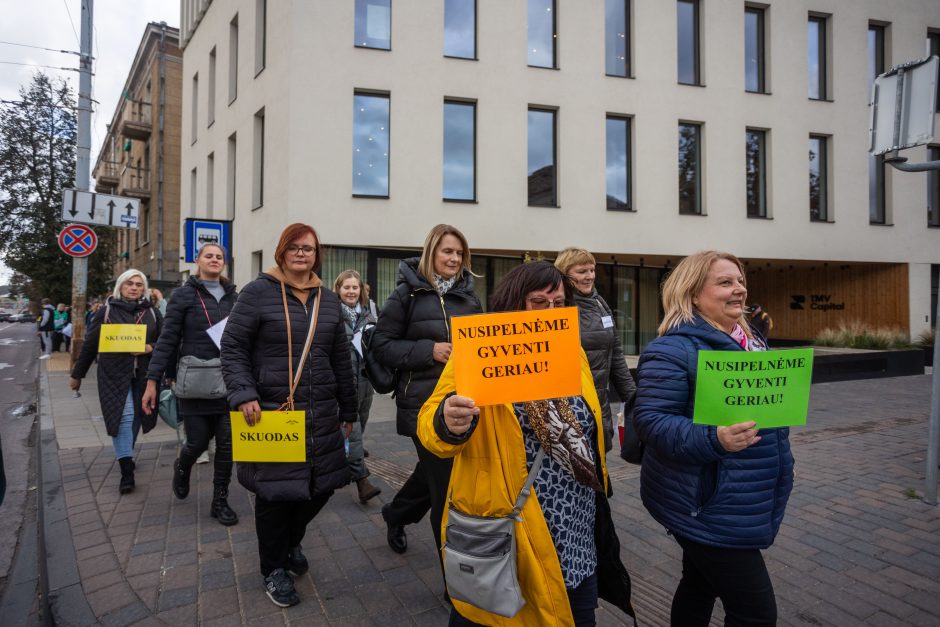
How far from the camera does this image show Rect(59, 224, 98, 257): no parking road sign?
35.1 feet

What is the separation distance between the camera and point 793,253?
16.2m

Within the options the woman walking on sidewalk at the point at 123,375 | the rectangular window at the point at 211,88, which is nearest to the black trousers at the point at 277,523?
the woman walking on sidewalk at the point at 123,375

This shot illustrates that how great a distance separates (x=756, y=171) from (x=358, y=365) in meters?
14.8

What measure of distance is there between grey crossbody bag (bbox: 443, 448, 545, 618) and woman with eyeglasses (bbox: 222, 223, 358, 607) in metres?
1.38

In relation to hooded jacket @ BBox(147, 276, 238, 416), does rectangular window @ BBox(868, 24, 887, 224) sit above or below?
above

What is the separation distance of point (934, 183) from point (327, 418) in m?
21.7

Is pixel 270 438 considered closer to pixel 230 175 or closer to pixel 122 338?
pixel 122 338

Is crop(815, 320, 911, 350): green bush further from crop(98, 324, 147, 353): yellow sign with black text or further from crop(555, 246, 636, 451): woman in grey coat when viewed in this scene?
crop(98, 324, 147, 353): yellow sign with black text

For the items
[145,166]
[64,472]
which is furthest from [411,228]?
[145,166]

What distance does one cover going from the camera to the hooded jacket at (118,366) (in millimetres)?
4957

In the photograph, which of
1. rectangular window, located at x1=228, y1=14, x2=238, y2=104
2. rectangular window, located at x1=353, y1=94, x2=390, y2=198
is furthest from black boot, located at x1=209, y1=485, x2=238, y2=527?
rectangular window, located at x1=228, y1=14, x2=238, y2=104

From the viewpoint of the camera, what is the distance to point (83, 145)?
12570mm

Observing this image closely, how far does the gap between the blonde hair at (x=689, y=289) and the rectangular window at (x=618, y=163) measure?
1268 centimetres

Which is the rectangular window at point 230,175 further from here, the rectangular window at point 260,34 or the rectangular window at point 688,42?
the rectangular window at point 688,42
